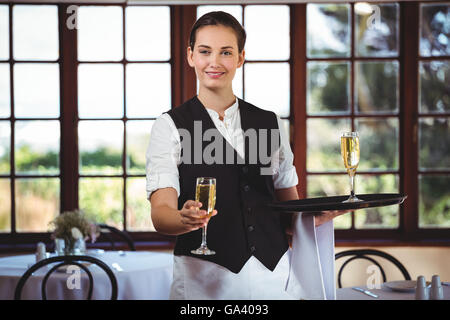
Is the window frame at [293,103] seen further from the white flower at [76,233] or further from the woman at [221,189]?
the woman at [221,189]

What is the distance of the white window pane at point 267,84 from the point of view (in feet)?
12.2

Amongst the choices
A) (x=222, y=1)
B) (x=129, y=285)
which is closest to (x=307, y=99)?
(x=222, y=1)

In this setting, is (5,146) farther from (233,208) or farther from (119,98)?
(233,208)

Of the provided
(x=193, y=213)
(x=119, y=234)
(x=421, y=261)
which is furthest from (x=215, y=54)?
(x=421, y=261)

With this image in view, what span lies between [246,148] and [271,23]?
8.21 feet

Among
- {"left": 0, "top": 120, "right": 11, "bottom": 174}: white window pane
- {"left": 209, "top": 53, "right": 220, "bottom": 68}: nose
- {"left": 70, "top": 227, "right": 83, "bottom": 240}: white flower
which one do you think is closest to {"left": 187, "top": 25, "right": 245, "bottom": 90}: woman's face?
{"left": 209, "top": 53, "right": 220, "bottom": 68}: nose

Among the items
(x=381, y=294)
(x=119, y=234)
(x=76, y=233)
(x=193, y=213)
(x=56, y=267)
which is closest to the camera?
(x=193, y=213)

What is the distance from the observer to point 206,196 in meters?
1.22

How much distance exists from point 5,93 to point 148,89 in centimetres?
88

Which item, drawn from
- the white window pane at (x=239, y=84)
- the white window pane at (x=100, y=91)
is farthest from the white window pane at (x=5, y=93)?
the white window pane at (x=239, y=84)
